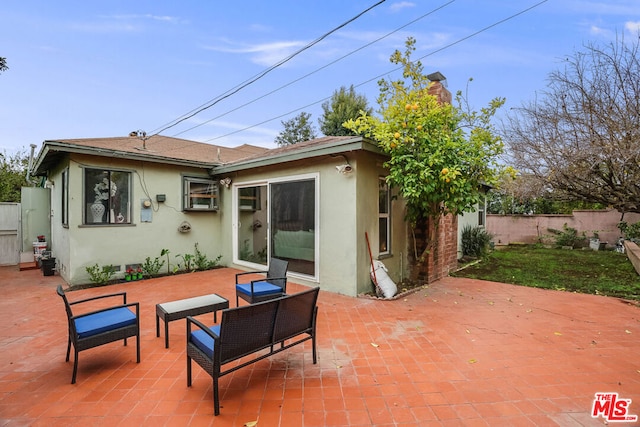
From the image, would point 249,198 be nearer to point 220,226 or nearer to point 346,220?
point 220,226

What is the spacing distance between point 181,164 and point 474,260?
30.6 ft

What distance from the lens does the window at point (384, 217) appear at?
5.86 meters

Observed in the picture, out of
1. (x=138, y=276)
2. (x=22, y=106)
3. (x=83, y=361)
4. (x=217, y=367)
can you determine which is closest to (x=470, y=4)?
(x=217, y=367)

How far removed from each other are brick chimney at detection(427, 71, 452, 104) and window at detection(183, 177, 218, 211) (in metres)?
6.17

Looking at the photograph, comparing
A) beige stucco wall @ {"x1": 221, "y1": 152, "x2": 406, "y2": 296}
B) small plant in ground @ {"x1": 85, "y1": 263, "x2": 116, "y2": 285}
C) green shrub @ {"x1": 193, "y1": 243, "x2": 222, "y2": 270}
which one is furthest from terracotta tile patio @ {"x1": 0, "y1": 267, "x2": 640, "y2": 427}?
green shrub @ {"x1": 193, "y1": 243, "x2": 222, "y2": 270}

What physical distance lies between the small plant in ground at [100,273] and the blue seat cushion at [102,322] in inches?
151

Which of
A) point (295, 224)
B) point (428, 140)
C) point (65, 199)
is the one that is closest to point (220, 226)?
point (295, 224)

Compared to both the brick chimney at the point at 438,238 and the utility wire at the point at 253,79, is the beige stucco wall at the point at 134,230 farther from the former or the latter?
the brick chimney at the point at 438,238

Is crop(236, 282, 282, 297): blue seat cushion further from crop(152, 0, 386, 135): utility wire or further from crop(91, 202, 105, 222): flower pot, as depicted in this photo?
crop(152, 0, 386, 135): utility wire

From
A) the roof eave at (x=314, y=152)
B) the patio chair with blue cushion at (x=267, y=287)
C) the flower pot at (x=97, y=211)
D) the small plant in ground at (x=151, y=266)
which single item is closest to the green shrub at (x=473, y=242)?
the roof eave at (x=314, y=152)

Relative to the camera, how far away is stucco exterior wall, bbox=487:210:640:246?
12.7 metres

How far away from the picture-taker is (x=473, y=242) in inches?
394

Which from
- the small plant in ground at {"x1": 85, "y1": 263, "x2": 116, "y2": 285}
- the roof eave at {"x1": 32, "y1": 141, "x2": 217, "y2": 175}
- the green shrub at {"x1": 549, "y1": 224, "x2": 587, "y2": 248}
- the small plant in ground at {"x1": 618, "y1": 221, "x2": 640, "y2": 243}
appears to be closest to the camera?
the roof eave at {"x1": 32, "y1": 141, "x2": 217, "y2": 175}

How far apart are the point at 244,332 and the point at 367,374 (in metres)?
1.26
